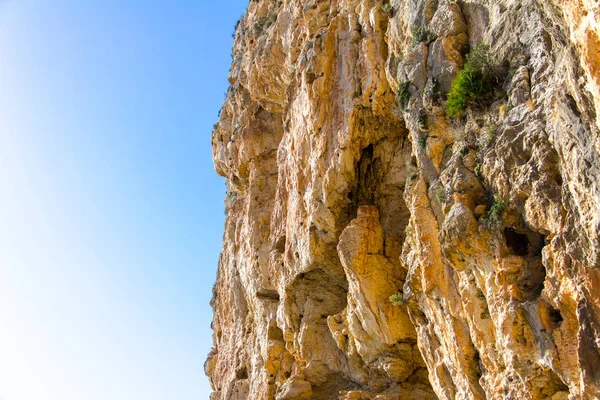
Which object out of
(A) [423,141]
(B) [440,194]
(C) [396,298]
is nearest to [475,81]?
(A) [423,141]

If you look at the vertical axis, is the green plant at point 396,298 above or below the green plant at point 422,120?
below

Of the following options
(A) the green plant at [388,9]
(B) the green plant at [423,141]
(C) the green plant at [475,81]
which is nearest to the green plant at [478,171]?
(C) the green plant at [475,81]

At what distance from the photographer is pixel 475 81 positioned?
11.1 metres

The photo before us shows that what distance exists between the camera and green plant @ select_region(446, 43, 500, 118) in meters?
10.9

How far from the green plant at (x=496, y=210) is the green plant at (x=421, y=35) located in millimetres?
4773

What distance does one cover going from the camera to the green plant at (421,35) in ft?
42.9

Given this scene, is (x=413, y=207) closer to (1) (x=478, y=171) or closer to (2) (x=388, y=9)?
(1) (x=478, y=171)

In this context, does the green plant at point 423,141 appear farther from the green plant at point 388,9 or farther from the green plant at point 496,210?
the green plant at point 388,9

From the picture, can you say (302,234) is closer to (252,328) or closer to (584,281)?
(252,328)

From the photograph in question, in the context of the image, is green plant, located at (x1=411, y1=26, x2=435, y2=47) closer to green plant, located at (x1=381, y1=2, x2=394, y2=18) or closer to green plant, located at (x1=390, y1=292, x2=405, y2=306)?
green plant, located at (x1=381, y1=2, x2=394, y2=18)

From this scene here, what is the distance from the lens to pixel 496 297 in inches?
395

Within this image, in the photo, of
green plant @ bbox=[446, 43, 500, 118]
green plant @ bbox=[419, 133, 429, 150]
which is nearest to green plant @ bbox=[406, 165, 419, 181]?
green plant @ bbox=[419, 133, 429, 150]

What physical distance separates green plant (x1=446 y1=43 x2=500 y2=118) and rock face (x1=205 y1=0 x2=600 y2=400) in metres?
0.20

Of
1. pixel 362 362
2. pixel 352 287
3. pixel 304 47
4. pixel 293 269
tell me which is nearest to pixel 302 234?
pixel 293 269
